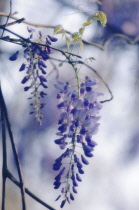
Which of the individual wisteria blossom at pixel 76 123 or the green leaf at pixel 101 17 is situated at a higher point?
the green leaf at pixel 101 17

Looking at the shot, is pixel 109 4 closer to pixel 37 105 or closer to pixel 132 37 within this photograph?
pixel 132 37

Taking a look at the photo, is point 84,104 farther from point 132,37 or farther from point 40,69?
point 132,37

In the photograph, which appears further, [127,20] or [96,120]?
[127,20]

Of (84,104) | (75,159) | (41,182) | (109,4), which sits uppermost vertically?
Answer: (109,4)

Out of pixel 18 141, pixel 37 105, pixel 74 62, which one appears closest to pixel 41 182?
pixel 18 141

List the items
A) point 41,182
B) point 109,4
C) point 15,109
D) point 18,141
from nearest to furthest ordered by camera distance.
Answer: point 109,4 → point 15,109 → point 18,141 → point 41,182

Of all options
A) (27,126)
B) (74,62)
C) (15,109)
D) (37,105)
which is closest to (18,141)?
(27,126)

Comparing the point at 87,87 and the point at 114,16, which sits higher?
the point at 114,16

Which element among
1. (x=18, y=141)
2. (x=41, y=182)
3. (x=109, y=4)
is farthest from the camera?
(x=41, y=182)

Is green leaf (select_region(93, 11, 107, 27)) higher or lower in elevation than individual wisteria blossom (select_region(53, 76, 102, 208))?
higher
